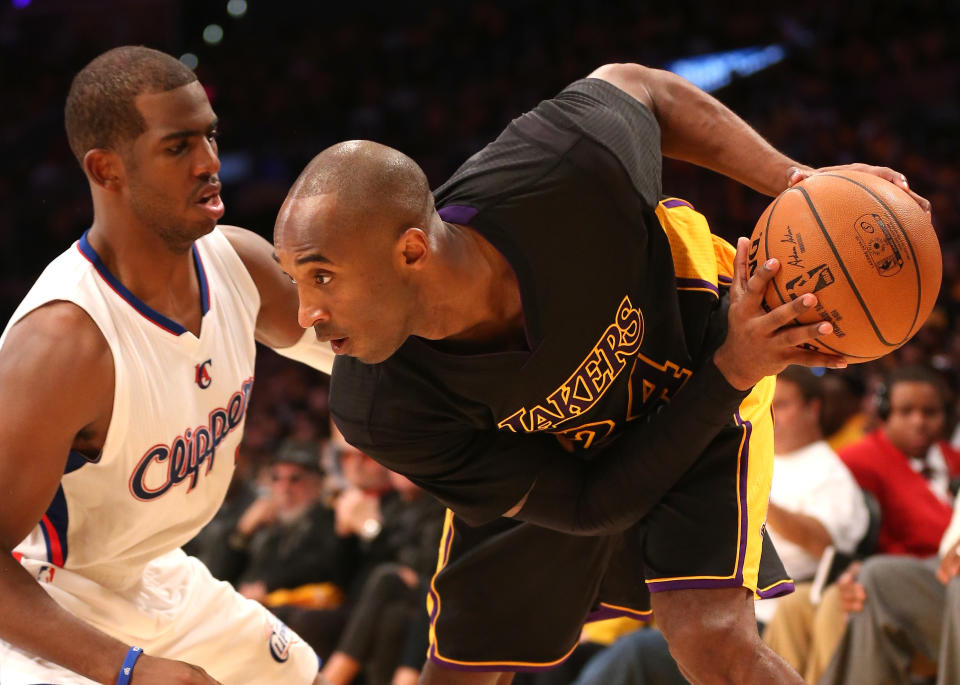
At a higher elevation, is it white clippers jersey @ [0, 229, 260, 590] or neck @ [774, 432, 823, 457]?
white clippers jersey @ [0, 229, 260, 590]

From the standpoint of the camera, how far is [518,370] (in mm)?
2430

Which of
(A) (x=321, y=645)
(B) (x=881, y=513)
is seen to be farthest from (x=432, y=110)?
(B) (x=881, y=513)

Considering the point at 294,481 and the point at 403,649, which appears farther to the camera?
the point at 294,481

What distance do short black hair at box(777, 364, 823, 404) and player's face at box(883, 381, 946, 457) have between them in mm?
319

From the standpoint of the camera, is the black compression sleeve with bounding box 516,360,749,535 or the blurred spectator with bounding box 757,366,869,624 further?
the blurred spectator with bounding box 757,366,869,624

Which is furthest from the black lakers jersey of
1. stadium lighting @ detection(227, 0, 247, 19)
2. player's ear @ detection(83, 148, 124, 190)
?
stadium lighting @ detection(227, 0, 247, 19)

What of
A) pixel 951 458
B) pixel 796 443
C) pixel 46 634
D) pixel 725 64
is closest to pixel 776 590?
pixel 46 634

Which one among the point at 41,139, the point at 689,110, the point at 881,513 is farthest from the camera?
the point at 41,139

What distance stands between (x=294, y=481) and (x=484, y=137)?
7066 millimetres

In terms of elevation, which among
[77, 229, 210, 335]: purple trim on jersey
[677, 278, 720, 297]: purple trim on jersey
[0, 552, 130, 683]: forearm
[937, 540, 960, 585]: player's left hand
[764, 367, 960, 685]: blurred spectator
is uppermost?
[77, 229, 210, 335]: purple trim on jersey

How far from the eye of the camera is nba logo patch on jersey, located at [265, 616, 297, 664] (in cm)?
303

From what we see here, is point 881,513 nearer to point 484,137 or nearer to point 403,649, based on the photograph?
point 403,649
